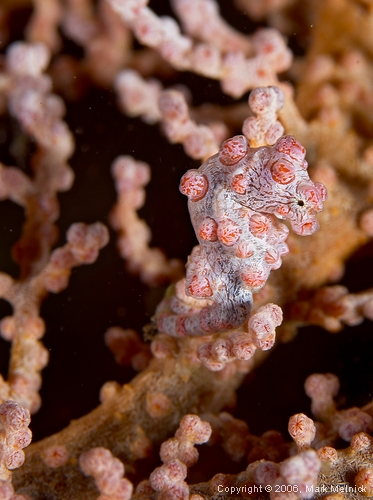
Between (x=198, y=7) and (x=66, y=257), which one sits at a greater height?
(x=198, y=7)

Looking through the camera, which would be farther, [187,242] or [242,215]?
[187,242]

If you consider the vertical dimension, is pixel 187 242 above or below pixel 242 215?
above

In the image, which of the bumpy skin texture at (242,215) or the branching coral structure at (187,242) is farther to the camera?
the branching coral structure at (187,242)

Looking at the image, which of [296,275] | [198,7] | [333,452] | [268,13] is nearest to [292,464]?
[333,452]

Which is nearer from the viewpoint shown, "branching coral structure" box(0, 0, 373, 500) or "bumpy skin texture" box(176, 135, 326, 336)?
"bumpy skin texture" box(176, 135, 326, 336)

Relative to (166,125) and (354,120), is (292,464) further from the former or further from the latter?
(354,120)

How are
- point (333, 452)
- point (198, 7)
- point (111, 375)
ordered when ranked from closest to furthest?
point (333, 452)
point (111, 375)
point (198, 7)
